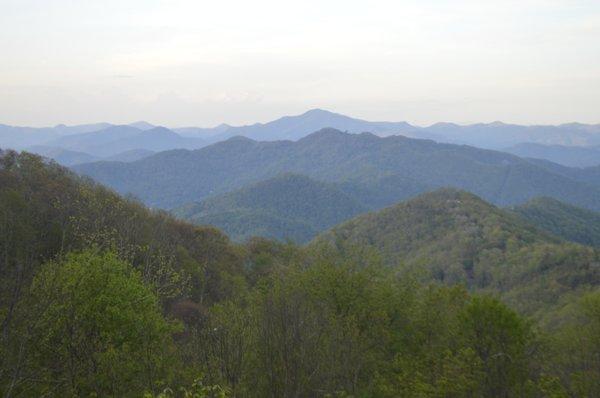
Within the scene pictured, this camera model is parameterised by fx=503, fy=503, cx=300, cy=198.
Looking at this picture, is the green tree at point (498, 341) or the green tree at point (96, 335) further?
the green tree at point (498, 341)

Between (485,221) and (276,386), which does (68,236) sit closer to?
(276,386)

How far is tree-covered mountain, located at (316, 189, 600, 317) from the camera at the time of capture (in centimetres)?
10188

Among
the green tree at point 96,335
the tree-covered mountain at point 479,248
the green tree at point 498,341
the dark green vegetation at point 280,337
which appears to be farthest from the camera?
the tree-covered mountain at point 479,248

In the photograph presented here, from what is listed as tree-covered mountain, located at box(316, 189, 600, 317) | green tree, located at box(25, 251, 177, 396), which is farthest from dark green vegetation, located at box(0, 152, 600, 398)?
tree-covered mountain, located at box(316, 189, 600, 317)

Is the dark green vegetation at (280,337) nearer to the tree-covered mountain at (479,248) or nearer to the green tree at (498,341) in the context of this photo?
the green tree at (498,341)

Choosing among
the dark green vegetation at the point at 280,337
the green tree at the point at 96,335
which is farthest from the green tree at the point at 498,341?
the green tree at the point at 96,335

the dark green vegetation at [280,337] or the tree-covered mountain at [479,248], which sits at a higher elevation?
the dark green vegetation at [280,337]

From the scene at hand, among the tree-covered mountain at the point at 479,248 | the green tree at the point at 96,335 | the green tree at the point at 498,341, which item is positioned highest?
the green tree at the point at 96,335

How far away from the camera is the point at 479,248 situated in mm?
136875

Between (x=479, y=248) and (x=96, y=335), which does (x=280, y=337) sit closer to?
(x=96, y=335)

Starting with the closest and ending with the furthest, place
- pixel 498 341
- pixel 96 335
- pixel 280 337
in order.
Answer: pixel 280 337, pixel 96 335, pixel 498 341

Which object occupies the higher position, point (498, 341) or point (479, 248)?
point (498, 341)

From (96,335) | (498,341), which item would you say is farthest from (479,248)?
(96,335)

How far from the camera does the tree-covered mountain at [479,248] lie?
10188 centimetres
